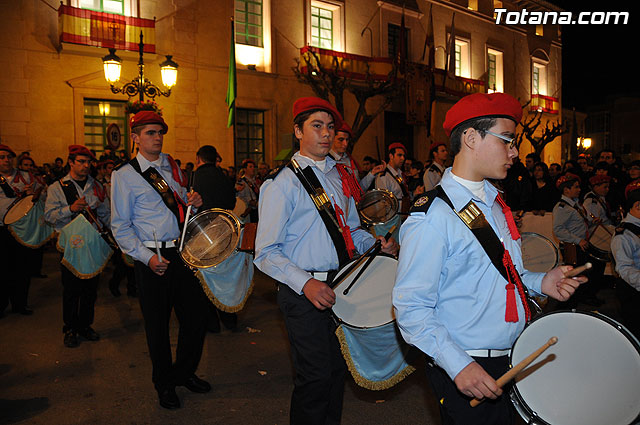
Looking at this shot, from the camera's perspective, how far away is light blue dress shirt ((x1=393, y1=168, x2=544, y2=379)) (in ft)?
6.73

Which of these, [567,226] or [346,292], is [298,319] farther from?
[567,226]

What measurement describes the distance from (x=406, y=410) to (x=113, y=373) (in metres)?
2.96

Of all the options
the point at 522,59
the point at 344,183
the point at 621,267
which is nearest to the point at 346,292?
the point at 344,183

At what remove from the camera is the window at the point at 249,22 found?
2053 cm

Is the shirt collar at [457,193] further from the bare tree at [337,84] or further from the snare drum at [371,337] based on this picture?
the bare tree at [337,84]

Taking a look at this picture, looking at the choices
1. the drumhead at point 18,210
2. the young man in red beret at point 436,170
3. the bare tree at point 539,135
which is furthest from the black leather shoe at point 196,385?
the bare tree at point 539,135

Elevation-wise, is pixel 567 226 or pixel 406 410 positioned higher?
pixel 567 226

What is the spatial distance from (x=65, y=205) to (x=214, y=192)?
186 centimetres

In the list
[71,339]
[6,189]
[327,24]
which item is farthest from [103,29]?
[71,339]

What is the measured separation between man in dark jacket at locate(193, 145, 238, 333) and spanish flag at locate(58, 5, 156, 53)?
11275mm

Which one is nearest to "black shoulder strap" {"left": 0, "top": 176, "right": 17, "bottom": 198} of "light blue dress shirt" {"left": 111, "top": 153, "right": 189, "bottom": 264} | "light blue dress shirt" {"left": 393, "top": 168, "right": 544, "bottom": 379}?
"light blue dress shirt" {"left": 111, "top": 153, "right": 189, "bottom": 264}

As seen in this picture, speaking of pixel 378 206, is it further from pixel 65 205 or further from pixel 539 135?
pixel 539 135

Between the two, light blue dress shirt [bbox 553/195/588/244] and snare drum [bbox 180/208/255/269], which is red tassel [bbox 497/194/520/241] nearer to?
snare drum [bbox 180/208/255/269]

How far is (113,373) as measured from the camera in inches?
207
